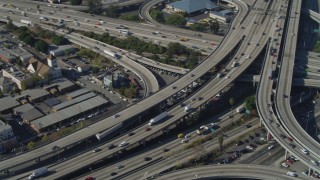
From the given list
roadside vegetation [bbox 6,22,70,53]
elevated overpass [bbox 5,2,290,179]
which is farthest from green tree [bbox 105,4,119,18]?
elevated overpass [bbox 5,2,290,179]

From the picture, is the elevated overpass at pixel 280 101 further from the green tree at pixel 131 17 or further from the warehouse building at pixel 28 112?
the green tree at pixel 131 17

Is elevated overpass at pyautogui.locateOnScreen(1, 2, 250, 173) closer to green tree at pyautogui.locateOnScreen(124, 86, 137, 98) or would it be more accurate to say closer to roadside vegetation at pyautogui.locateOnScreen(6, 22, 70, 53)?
green tree at pyautogui.locateOnScreen(124, 86, 137, 98)

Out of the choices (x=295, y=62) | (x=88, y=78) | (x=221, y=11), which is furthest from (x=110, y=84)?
(x=221, y=11)

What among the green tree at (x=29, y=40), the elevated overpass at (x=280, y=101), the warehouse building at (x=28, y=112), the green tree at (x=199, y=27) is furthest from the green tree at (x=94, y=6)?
the warehouse building at (x=28, y=112)

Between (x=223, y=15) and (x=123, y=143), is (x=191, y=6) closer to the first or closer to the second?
(x=223, y=15)

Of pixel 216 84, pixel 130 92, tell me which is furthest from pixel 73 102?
pixel 216 84
